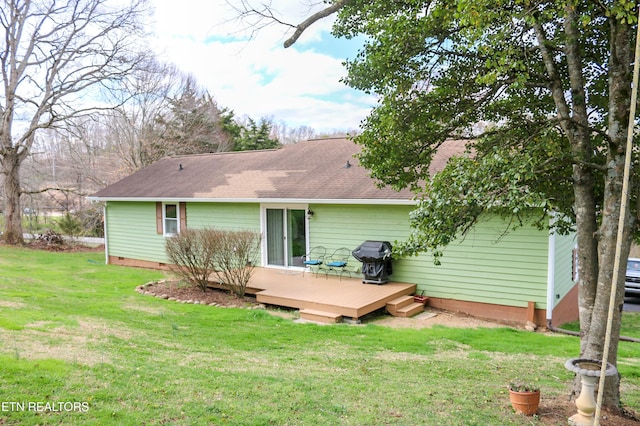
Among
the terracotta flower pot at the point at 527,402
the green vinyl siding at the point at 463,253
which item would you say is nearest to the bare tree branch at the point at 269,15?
the green vinyl siding at the point at 463,253

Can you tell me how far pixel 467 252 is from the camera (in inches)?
393

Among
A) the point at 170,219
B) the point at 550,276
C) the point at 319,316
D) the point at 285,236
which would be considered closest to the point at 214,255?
the point at 285,236

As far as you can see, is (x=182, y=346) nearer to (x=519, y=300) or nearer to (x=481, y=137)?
(x=481, y=137)

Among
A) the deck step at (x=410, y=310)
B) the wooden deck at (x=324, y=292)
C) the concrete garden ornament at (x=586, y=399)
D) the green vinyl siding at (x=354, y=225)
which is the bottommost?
the deck step at (x=410, y=310)

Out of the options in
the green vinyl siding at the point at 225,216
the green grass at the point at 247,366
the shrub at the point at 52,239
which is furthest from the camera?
the shrub at the point at 52,239

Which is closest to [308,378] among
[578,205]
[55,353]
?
[55,353]

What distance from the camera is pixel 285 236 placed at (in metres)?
12.8

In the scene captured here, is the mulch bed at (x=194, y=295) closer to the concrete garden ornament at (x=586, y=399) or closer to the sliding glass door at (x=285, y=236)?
the sliding glass door at (x=285, y=236)

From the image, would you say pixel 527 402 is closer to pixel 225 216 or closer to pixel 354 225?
pixel 354 225

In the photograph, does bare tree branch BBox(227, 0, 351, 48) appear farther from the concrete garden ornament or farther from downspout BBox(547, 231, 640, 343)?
downspout BBox(547, 231, 640, 343)

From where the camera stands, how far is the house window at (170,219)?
15.2 m

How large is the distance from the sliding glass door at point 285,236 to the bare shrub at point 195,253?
237cm

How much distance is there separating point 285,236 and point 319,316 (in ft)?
13.5

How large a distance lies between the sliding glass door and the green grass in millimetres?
3352
